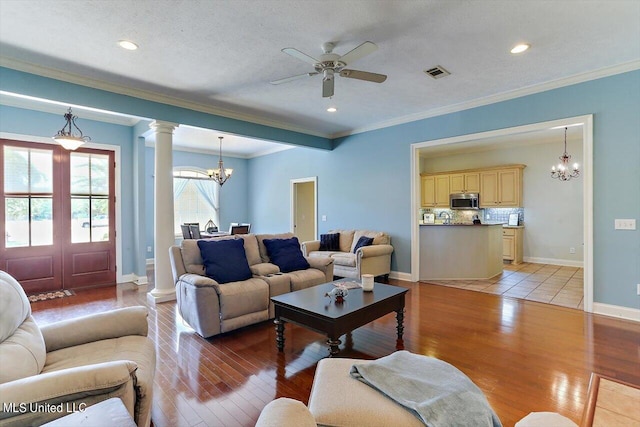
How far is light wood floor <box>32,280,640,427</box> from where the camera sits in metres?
2.07

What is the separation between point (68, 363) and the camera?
1.62m

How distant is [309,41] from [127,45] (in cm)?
174

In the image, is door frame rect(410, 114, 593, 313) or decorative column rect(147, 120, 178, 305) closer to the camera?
door frame rect(410, 114, 593, 313)

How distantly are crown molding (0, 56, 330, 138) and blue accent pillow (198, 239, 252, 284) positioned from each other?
2213 millimetres

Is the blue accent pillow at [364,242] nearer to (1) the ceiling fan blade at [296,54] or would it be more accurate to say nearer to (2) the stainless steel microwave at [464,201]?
(1) the ceiling fan blade at [296,54]

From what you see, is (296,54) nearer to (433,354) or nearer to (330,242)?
(433,354)

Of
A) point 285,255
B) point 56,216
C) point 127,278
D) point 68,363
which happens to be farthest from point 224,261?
point 56,216

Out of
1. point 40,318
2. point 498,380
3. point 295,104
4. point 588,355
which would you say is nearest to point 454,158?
point 295,104

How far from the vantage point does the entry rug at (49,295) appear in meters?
4.55

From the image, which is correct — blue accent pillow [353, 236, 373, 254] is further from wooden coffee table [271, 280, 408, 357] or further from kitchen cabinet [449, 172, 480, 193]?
kitchen cabinet [449, 172, 480, 193]

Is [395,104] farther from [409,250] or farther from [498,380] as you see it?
[498,380]

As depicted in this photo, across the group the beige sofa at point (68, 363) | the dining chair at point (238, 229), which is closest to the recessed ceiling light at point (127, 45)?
the beige sofa at point (68, 363)

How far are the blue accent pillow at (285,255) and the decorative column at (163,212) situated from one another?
153cm

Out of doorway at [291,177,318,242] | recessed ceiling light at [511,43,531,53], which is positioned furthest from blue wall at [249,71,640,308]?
recessed ceiling light at [511,43,531,53]
